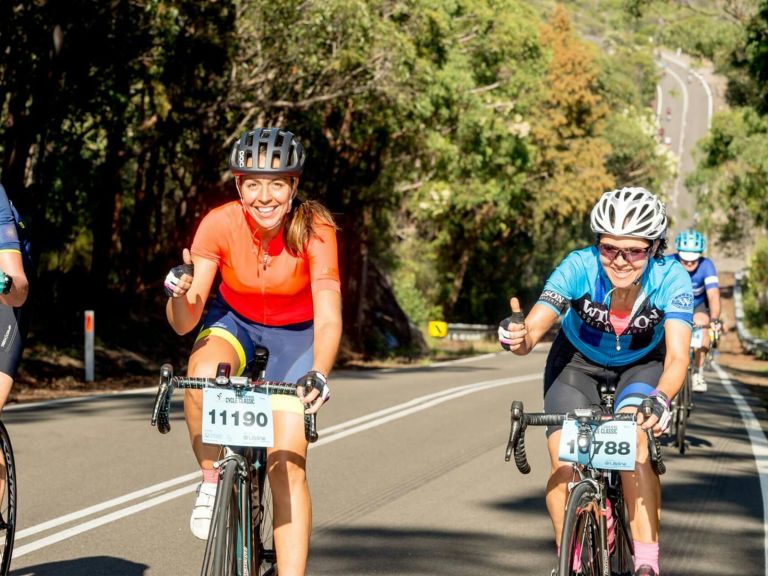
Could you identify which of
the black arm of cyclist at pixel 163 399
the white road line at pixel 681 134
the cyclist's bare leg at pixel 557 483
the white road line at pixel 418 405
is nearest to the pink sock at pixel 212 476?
the black arm of cyclist at pixel 163 399

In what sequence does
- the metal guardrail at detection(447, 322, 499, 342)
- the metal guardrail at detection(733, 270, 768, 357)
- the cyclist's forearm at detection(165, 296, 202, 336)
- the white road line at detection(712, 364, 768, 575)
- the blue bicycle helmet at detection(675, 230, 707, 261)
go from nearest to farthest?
the cyclist's forearm at detection(165, 296, 202, 336) → the white road line at detection(712, 364, 768, 575) → the blue bicycle helmet at detection(675, 230, 707, 261) → the metal guardrail at detection(733, 270, 768, 357) → the metal guardrail at detection(447, 322, 499, 342)

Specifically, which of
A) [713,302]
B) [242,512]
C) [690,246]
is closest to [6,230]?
[242,512]

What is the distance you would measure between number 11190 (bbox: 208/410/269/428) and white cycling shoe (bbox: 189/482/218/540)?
28 centimetres

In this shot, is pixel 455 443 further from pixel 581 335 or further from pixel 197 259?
pixel 197 259

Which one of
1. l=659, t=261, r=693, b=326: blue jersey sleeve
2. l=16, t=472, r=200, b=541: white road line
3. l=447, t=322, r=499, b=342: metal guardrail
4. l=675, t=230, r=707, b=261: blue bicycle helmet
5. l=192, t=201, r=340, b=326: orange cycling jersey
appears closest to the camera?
l=192, t=201, r=340, b=326: orange cycling jersey

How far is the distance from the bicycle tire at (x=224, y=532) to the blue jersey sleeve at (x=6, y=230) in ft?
4.64

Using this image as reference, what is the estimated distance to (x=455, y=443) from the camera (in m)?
13.0

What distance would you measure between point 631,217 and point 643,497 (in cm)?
123

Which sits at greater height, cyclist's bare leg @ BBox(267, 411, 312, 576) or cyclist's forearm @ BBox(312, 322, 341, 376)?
cyclist's forearm @ BBox(312, 322, 341, 376)

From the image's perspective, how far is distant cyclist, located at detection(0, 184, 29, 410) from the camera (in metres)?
5.43

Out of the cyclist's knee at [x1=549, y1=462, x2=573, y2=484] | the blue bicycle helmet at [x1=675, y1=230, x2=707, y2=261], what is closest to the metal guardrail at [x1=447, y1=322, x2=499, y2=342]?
the blue bicycle helmet at [x1=675, y1=230, x2=707, y2=261]

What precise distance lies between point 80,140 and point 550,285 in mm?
19359

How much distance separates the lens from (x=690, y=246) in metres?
13.1

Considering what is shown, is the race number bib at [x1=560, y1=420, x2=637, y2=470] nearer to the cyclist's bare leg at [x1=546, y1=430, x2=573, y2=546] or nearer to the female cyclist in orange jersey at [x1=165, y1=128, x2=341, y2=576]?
the cyclist's bare leg at [x1=546, y1=430, x2=573, y2=546]
